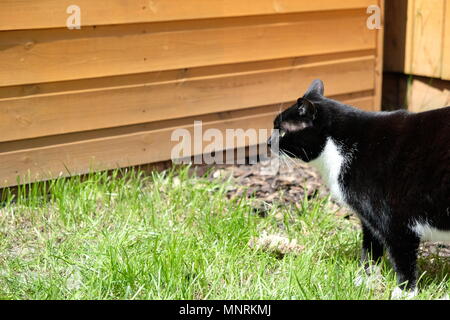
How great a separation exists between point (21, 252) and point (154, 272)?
901mm

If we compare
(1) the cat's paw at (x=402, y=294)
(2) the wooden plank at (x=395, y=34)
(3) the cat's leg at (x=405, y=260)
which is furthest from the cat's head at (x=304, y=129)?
(2) the wooden plank at (x=395, y=34)

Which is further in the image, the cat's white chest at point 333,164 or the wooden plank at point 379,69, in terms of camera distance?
the wooden plank at point 379,69

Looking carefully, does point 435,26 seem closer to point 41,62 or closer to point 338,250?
point 338,250

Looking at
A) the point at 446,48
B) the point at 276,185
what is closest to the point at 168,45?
the point at 276,185

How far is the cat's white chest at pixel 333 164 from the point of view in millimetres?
3232

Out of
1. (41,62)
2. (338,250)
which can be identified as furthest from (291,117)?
(41,62)

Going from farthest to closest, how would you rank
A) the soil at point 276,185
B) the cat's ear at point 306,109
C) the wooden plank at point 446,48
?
the wooden plank at point 446,48 → the soil at point 276,185 → the cat's ear at point 306,109

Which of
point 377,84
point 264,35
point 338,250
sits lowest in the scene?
point 338,250

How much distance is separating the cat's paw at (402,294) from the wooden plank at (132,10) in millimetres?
2355

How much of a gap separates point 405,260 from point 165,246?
118 cm

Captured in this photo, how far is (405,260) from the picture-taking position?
3068 millimetres

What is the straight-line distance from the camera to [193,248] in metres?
3.29

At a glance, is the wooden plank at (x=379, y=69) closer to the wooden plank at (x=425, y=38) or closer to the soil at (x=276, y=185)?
the wooden plank at (x=425, y=38)

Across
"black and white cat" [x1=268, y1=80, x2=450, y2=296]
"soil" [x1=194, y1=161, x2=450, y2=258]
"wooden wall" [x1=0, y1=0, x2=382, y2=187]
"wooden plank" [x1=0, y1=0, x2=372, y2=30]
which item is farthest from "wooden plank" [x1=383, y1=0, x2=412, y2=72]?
"black and white cat" [x1=268, y1=80, x2=450, y2=296]
